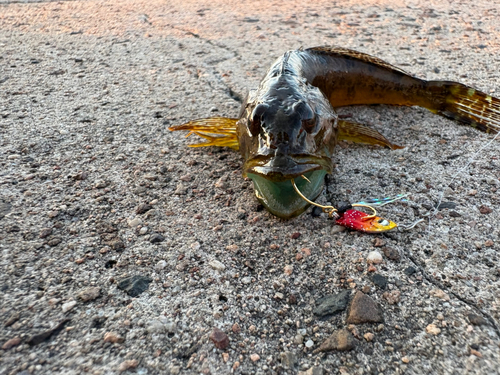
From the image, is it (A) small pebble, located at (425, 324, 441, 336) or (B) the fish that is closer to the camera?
(A) small pebble, located at (425, 324, 441, 336)

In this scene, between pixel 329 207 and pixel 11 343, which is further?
pixel 329 207

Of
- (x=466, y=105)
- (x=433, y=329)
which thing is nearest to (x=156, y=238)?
(x=433, y=329)

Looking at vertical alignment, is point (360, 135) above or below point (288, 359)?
above

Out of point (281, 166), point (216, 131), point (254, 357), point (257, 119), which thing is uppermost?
point (257, 119)

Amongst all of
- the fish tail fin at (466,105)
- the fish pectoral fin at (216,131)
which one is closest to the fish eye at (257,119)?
the fish pectoral fin at (216,131)

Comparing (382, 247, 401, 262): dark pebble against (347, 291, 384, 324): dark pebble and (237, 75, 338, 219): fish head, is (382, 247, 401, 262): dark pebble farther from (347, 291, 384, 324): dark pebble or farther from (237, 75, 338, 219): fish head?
(237, 75, 338, 219): fish head

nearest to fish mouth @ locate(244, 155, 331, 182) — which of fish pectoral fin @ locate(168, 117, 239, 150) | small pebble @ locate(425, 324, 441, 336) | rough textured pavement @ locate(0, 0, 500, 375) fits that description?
rough textured pavement @ locate(0, 0, 500, 375)

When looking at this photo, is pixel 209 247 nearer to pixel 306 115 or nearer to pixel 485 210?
pixel 306 115
